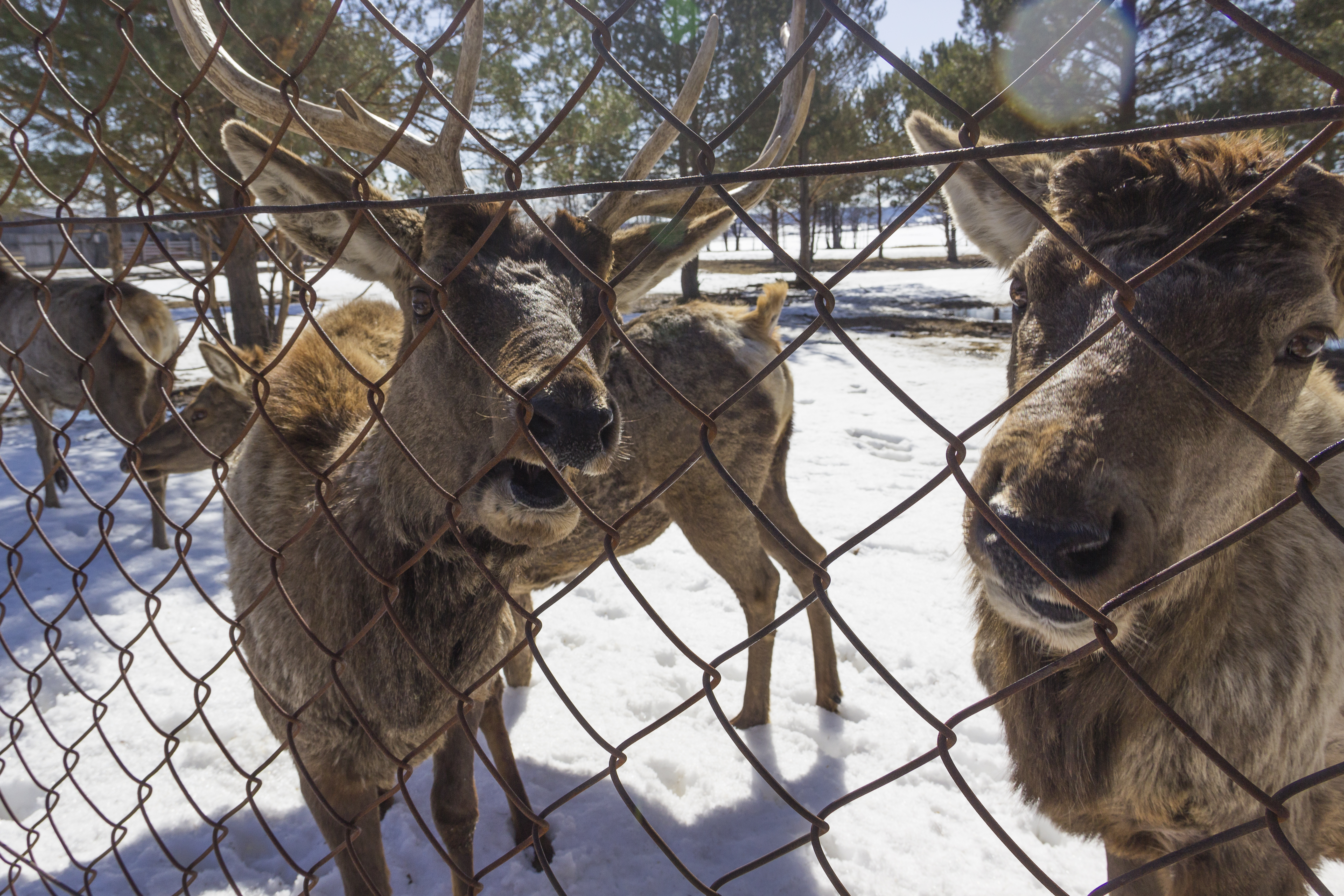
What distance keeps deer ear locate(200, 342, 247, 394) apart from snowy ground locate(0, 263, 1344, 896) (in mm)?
1367

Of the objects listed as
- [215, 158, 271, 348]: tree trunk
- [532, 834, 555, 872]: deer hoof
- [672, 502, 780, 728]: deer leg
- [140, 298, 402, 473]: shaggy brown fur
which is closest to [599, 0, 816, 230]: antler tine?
[140, 298, 402, 473]: shaggy brown fur

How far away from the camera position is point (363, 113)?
2352 millimetres

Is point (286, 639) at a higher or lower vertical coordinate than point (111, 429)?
lower

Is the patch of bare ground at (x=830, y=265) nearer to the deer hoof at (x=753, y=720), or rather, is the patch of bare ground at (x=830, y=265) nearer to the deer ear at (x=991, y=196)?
the deer hoof at (x=753, y=720)

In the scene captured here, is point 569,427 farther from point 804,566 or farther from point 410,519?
point 804,566

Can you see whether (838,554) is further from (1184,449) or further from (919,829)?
(919,829)

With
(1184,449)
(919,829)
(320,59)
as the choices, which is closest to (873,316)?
(320,59)

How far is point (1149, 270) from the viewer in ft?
2.27

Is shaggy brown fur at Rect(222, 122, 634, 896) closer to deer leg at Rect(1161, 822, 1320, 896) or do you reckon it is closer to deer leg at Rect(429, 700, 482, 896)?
deer leg at Rect(429, 700, 482, 896)

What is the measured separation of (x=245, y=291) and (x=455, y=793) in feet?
25.1

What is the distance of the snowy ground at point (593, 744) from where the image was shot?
2.71 metres

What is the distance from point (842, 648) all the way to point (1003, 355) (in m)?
8.78

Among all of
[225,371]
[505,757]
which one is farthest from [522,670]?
[225,371]

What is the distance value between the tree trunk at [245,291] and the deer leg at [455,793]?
6.68 meters
